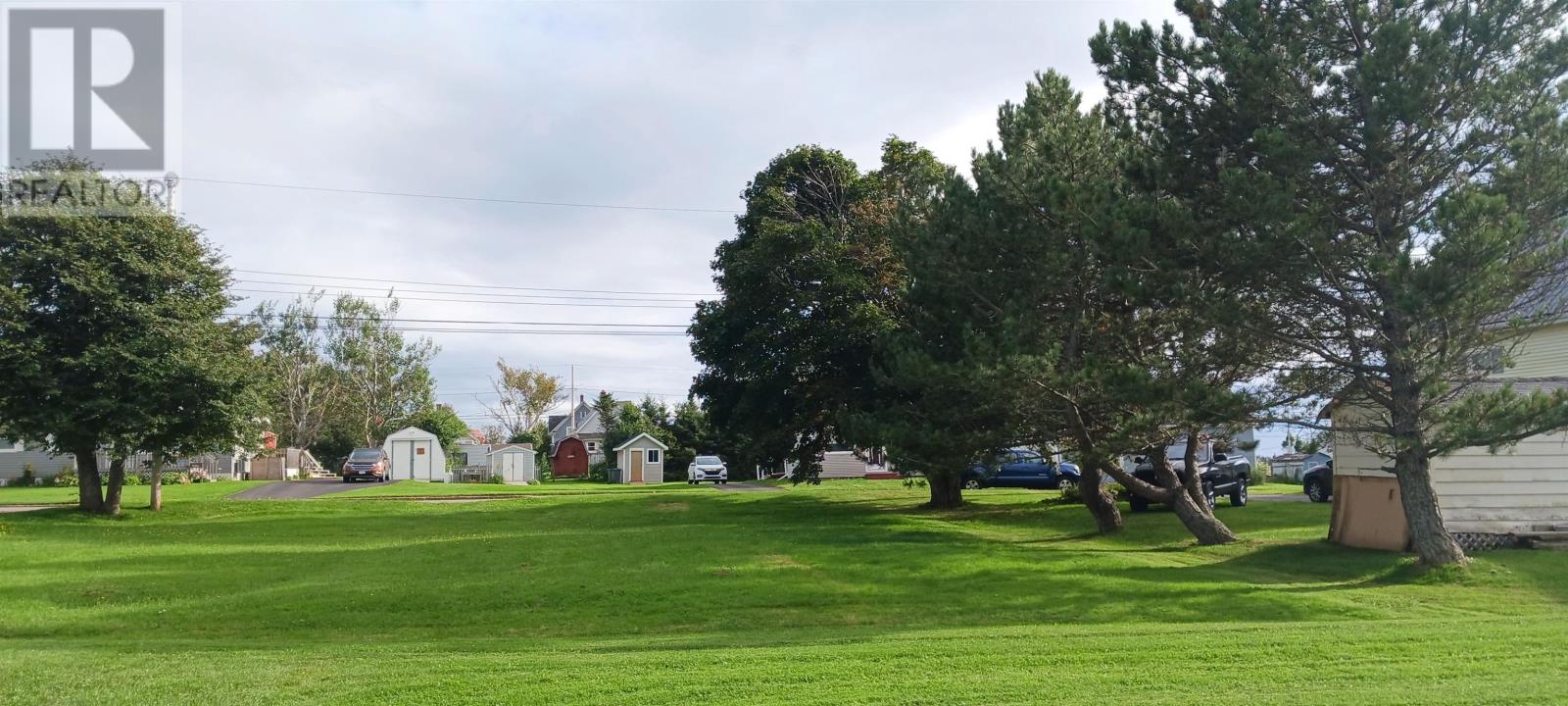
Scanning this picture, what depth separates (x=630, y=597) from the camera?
50.5ft

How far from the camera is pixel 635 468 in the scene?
6419cm

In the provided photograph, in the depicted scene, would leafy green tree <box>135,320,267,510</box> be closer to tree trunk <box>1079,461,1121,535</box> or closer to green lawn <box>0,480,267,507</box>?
green lawn <box>0,480,267,507</box>

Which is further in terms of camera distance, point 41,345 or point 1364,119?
point 41,345

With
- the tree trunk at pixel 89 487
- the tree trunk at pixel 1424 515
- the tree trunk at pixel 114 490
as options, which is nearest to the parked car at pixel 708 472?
the tree trunk at pixel 114 490

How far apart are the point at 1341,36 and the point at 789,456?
2046 cm

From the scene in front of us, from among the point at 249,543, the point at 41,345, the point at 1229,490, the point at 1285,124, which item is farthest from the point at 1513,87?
the point at 41,345

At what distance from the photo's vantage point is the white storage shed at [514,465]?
6162 centimetres

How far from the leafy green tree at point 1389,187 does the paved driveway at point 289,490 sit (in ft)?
109

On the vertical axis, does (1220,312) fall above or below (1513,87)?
below

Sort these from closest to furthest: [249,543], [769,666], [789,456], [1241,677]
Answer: [1241,677] → [769,666] → [249,543] → [789,456]

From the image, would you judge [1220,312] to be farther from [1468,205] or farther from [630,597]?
[630,597]

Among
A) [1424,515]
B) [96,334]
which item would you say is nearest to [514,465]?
[96,334]

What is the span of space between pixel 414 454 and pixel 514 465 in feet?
23.3

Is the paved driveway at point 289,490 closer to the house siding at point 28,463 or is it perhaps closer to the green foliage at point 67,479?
the green foliage at point 67,479
